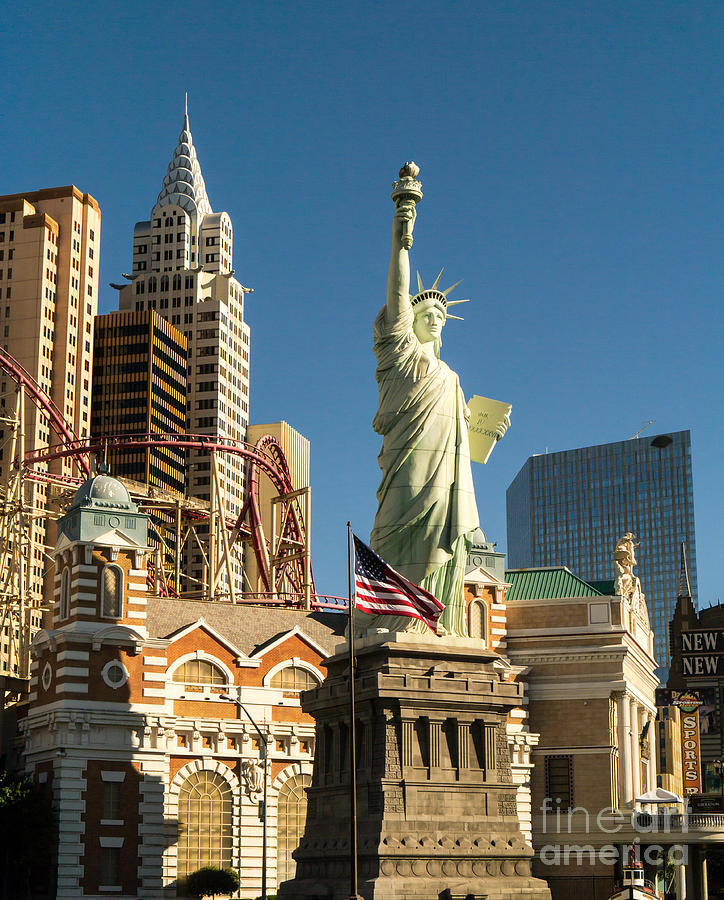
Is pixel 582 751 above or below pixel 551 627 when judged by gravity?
below

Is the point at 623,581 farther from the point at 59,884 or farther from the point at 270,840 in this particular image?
the point at 59,884

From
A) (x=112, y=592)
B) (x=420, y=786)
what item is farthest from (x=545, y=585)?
(x=420, y=786)

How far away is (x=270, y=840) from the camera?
58.5 m

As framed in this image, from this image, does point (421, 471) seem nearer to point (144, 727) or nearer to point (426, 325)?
point (426, 325)

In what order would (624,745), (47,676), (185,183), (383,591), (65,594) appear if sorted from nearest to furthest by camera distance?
(383,591)
(47,676)
(65,594)
(624,745)
(185,183)

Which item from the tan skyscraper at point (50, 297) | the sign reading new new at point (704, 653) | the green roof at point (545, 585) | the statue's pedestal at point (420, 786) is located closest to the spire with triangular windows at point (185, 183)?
the tan skyscraper at point (50, 297)

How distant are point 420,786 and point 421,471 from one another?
11.4 m

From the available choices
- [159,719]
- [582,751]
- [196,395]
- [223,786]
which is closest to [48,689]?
[159,719]

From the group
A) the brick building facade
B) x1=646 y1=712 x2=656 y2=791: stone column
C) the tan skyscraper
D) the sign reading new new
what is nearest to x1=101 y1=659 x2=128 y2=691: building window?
the brick building facade

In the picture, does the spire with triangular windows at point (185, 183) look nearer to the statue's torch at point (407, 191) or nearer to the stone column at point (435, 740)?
the statue's torch at point (407, 191)

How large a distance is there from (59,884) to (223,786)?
820 centimetres

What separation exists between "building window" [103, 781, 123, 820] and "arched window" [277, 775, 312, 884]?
7.29 metres

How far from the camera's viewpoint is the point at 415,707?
45.2m

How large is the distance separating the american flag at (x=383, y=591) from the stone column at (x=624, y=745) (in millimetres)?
22542
